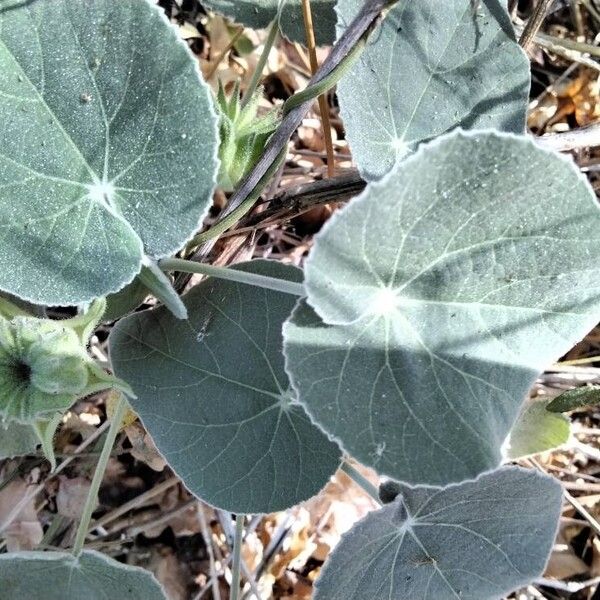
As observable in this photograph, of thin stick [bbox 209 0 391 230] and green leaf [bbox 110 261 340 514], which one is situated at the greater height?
thin stick [bbox 209 0 391 230]

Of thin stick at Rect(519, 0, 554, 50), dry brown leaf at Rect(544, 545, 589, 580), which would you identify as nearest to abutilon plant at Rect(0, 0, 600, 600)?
thin stick at Rect(519, 0, 554, 50)

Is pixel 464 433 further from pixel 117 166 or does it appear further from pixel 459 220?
pixel 117 166

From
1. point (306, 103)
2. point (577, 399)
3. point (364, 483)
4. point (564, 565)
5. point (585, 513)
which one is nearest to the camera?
point (306, 103)

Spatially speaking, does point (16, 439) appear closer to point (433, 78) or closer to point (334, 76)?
point (334, 76)

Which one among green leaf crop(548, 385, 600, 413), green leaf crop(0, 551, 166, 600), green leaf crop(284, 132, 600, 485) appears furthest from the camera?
green leaf crop(548, 385, 600, 413)

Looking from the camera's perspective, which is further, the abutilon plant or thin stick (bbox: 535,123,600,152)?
thin stick (bbox: 535,123,600,152)

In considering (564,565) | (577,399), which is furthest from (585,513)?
(577,399)

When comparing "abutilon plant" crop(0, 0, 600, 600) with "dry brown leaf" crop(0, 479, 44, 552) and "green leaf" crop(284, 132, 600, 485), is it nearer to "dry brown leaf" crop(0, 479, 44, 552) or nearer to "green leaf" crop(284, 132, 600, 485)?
"green leaf" crop(284, 132, 600, 485)
